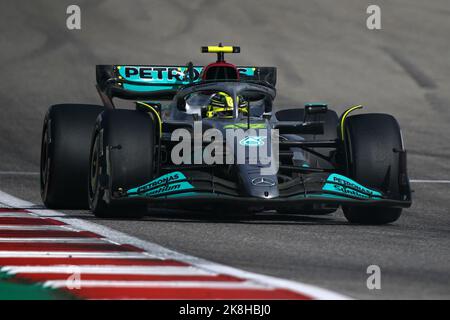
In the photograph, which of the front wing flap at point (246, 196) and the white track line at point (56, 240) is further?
the front wing flap at point (246, 196)

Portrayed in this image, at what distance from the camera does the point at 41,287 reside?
25.4 ft

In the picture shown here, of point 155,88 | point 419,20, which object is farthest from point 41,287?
point 419,20

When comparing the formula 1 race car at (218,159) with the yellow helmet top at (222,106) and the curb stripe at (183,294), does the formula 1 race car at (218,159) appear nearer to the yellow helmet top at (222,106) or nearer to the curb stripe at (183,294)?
the yellow helmet top at (222,106)

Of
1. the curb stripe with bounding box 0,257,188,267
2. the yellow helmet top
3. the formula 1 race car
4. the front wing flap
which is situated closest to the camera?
the curb stripe with bounding box 0,257,188,267

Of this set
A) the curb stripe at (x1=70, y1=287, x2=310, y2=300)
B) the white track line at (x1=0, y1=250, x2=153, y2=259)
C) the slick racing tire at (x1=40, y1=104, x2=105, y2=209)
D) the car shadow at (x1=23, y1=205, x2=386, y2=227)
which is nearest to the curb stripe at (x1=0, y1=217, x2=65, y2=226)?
the car shadow at (x1=23, y1=205, x2=386, y2=227)

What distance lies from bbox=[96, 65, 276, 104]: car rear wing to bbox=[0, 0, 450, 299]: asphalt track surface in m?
1.55

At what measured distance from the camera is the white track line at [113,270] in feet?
27.2

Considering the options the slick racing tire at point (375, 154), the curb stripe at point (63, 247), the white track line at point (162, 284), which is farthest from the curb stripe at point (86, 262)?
the slick racing tire at point (375, 154)

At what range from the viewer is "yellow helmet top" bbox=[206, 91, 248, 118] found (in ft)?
44.3

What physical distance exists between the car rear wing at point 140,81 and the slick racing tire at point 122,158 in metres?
2.76

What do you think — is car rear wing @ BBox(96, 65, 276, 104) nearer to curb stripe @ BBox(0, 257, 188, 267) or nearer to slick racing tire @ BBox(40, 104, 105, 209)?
slick racing tire @ BBox(40, 104, 105, 209)

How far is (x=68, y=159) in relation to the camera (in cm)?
1363

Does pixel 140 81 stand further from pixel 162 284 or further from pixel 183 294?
pixel 183 294

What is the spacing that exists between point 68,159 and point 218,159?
6.53ft
